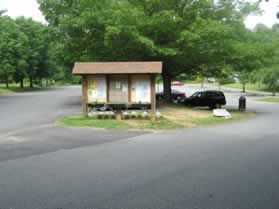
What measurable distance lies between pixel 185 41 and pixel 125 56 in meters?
4.27

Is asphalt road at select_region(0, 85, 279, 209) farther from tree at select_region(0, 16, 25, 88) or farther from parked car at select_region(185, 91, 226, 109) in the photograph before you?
tree at select_region(0, 16, 25, 88)

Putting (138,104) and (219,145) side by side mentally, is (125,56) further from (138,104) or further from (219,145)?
(219,145)

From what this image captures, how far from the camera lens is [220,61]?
2112 cm

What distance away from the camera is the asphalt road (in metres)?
5.09

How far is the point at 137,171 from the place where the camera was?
6781 millimetres

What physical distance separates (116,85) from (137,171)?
9363 millimetres

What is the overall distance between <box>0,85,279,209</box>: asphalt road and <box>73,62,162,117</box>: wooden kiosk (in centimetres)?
410

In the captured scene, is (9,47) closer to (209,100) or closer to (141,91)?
(209,100)

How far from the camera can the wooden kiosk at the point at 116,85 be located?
15.3 metres

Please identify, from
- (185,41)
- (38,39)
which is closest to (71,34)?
(185,41)

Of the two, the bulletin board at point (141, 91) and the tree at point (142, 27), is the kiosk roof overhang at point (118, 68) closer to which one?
the bulletin board at point (141, 91)

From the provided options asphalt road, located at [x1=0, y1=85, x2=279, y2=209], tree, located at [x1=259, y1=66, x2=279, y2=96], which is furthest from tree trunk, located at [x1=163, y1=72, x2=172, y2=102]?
tree, located at [x1=259, y1=66, x2=279, y2=96]

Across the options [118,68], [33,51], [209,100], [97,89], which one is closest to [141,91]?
[118,68]

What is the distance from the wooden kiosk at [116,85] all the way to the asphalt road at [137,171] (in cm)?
410
